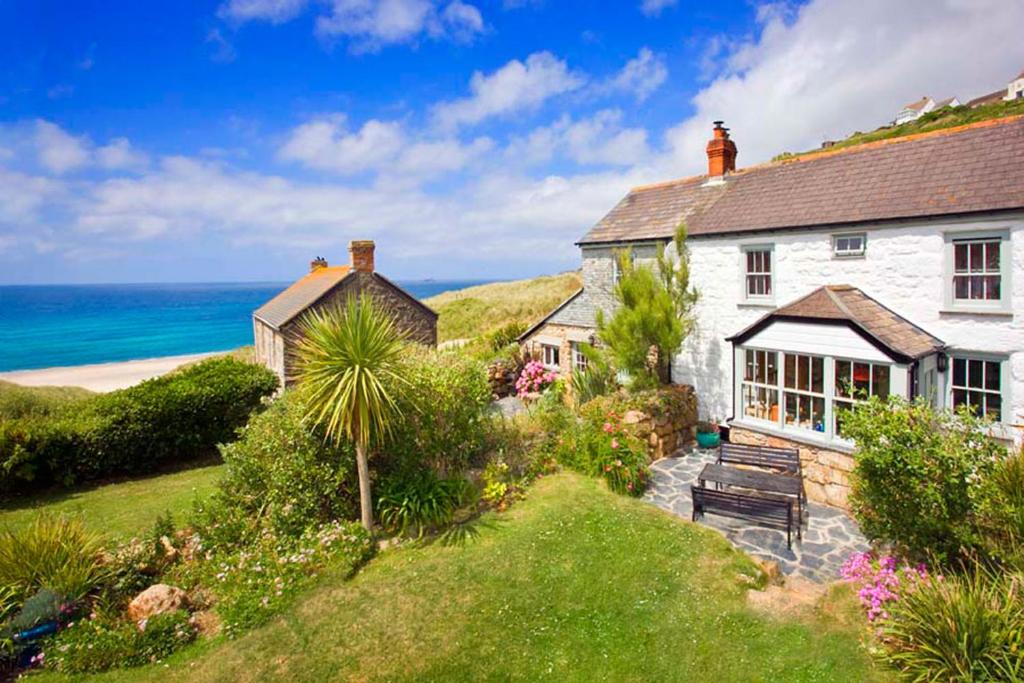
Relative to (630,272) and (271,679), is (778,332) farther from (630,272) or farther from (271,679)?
(271,679)

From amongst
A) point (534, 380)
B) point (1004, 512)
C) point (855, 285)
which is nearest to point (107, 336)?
point (534, 380)

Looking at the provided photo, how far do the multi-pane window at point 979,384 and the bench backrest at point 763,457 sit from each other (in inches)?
145

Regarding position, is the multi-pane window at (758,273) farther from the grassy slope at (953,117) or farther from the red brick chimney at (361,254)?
the grassy slope at (953,117)

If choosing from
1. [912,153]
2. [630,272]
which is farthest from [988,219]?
[630,272]

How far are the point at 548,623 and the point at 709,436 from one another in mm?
8835

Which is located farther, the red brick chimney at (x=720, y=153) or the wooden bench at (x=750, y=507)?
the red brick chimney at (x=720, y=153)

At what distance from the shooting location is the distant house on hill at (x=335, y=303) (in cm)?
2072

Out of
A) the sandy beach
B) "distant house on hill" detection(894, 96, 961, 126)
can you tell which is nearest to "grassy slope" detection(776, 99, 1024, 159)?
"distant house on hill" detection(894, 96, 961, 126)

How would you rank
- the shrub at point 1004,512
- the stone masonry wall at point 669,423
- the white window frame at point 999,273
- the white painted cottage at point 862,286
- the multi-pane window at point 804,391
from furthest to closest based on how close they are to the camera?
the stone masonry wall at point 669,423 → the multi-pane window at point 804,391 → the white painted cottage at point 862,286 → the white window frame at point 999,273 → the shrub at point 1004,512

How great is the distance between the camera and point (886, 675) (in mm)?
6383

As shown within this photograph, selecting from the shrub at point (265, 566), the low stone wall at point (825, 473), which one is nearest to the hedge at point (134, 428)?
the shrub at point (265, 566)

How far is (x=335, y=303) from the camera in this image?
70.6 ft

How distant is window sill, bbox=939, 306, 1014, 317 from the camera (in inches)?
439

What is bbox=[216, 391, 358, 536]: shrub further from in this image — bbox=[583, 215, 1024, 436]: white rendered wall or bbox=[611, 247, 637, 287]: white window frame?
bbox=[611, 247, 637, 287]: white window frame
